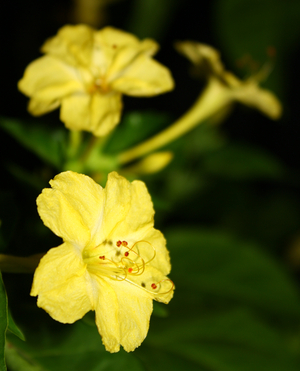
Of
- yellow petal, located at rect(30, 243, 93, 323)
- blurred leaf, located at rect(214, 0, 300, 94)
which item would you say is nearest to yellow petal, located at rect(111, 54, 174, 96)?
yellow petal, located at rect(30, 243, 93, 323)

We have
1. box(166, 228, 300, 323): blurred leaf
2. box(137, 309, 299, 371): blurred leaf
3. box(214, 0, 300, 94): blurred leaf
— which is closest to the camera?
box(137, 309, 299, 371): blurred leaf

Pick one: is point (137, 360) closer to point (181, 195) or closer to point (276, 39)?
point (181, 195)

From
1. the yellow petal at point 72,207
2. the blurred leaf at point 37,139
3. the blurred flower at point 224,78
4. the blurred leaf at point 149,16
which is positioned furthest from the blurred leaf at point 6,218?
the blurred leaf at point 149,16

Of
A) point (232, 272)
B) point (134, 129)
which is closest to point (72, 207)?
point (134, 129)

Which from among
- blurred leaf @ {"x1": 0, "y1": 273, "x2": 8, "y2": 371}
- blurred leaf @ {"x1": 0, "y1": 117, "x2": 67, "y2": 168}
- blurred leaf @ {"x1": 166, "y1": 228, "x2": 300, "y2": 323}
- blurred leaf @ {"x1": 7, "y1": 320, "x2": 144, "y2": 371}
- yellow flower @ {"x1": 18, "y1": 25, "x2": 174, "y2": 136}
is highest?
yellow flower @ {"x1": 18, "y1": 25, "x2": 174, "y2": 136}

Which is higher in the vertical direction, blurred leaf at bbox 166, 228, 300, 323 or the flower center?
the flower center

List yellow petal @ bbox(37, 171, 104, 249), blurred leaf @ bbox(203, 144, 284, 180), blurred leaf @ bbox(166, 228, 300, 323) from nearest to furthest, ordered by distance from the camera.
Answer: yellow petal @ bbox(37, 171, 104, 249) < blurred leaf @ bbox(166, 228, 300, 323) < blurred leaf @ bbox(203, 144, 284, 180)

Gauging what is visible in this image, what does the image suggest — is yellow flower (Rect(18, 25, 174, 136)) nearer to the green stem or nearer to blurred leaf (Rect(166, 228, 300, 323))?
the green stem
